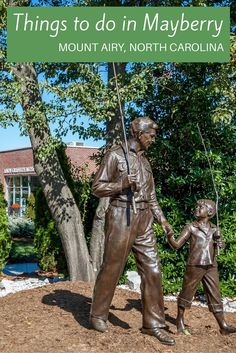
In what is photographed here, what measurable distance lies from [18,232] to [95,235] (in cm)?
1158

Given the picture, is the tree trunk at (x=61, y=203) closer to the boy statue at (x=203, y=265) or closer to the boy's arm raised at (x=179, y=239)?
the boy statue at (x=203, y=265)

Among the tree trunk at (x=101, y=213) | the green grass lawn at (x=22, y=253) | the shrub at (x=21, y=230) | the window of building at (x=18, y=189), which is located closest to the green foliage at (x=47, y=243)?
the tree trunk at (x=101, y=213)

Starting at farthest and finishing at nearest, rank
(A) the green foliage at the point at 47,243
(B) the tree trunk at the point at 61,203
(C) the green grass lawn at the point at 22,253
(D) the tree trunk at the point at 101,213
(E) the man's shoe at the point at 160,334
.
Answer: (C) the green grass lawn at the point at 22,253
(A) the green foliage at the point at 47,243
(D) the tree trunk at the point at 101,213
(B) the tree trunk at the point at 61,203
(E) the man's shoe at the point at 160,334

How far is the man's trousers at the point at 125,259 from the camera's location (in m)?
4.92

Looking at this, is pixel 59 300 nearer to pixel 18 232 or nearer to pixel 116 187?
pixel 116 187

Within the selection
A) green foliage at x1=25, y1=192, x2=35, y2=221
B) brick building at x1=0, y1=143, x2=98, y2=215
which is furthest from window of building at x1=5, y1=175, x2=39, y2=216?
green foliage at x1=25, y1=192, x2=35, y2=221

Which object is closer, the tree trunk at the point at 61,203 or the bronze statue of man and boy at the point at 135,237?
the bronze statue of man and boy at the point at 135,237

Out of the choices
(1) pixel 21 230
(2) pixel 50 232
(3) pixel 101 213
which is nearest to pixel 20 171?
Answer: (1) pixel 21 230

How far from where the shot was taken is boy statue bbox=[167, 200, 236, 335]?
5211 millimetres

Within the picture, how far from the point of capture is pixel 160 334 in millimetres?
4898

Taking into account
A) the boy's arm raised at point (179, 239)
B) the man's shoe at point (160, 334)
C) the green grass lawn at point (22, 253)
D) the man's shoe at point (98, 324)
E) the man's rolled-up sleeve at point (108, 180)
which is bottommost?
the green grass lawn at point (22, 253)

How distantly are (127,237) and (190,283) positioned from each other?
90cm

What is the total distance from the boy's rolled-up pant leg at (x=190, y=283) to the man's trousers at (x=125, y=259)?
0.32m

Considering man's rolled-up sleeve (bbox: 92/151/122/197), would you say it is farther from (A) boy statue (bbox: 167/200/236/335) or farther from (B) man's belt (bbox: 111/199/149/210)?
(A) boy statue (bbox: 167/200/236/335)
